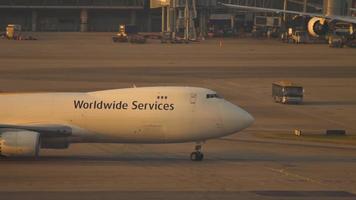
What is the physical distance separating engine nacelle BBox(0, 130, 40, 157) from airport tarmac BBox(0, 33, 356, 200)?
1.76 feet

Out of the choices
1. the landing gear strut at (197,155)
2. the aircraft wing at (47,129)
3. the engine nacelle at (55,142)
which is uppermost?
the aircraft wing at (47,129)

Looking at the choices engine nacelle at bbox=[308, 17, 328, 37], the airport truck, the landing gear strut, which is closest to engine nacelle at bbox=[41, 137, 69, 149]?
the landing gear strut

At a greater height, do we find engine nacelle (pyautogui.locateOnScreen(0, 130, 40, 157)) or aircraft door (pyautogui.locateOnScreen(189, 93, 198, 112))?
aircraft door (pyautogui.locateOnScreen(189, 93, 198, 112))

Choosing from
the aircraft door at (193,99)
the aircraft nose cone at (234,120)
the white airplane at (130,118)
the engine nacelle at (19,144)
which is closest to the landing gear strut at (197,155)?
the white airplane at (130,118)

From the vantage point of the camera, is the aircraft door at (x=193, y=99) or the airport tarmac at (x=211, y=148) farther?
the aircraft door at (x=193, y=99)

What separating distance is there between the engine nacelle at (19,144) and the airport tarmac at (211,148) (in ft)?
1.76

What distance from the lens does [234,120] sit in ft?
121

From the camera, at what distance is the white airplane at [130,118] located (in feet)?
120

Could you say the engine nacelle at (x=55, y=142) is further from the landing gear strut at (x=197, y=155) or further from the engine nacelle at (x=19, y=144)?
the landing gear strut at (x=197, y=155)

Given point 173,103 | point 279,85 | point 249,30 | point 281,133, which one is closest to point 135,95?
point 173,103

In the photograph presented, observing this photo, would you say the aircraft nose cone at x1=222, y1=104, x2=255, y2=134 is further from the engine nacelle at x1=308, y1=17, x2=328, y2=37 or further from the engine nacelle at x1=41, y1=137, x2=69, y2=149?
the engine nacelle at x1=308, y1=17, x2=328, y2=37

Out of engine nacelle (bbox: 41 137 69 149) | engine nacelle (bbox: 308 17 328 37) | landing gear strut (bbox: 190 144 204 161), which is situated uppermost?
engine nacelle (bbox: 308 17 328 37)

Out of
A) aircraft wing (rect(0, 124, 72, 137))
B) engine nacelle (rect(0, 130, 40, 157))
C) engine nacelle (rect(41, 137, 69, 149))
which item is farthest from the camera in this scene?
engine nacelle (rect(41, 137, 69, 149))

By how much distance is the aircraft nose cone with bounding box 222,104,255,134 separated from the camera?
36.8 m
